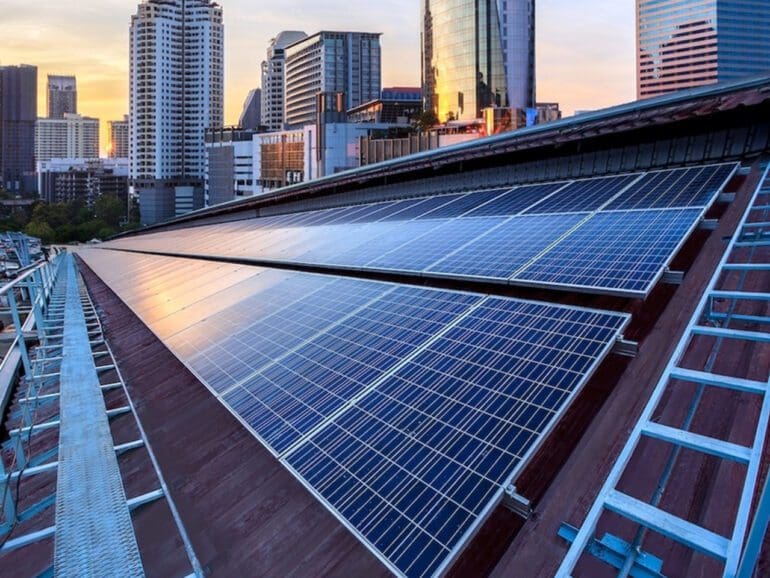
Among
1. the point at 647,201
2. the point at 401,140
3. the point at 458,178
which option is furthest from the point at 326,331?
the point at 401,140

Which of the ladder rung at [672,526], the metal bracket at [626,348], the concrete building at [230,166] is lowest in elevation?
the ladder rung at [672,526]

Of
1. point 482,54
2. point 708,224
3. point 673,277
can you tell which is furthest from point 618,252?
point 482,54

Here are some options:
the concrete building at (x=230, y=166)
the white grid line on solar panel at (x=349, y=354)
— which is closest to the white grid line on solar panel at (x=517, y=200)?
the white grid line on solar panel at (x=349, y=354)

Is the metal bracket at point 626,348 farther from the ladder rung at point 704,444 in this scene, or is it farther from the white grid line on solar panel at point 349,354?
the ladder rung at point 704,444

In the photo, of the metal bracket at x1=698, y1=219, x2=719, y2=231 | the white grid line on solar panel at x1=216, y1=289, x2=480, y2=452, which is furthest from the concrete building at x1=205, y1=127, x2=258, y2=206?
the metal bracket at x1=698, y1=219, x2=719, y2=231

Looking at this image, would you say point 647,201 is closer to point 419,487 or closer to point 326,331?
point 326,331

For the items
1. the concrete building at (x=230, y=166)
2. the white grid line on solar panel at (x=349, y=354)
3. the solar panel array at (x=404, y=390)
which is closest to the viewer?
the solar panel array at (x=404, y=390)

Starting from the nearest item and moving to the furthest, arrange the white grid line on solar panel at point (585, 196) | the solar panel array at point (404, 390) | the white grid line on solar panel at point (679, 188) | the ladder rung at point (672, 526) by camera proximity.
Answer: the ladder rung at point (672, 526) → the solar panel array at point (404, 390) → the white grid line on solar panel at point (679, 188) → the white grid line on solar panel at point (585, 196)
